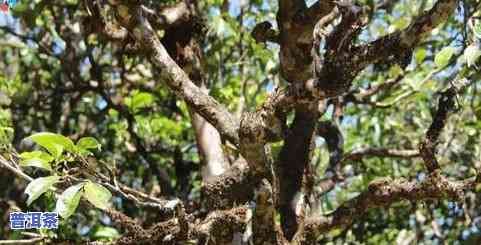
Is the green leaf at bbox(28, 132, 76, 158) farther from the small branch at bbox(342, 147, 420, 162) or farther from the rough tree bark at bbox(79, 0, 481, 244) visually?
the small branch at bbox(342, 147, 420, 162)

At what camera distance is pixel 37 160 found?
82.8 inches

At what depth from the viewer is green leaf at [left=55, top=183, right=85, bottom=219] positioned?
6.42 ft

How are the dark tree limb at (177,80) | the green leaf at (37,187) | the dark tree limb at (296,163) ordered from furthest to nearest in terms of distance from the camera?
the dark tree limb at (296,163) → the dark tree limb at (177,80) → the green leaf at (37,187)

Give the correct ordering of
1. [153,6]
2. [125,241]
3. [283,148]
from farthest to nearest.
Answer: [153,6] < [283,148] < [125,241]

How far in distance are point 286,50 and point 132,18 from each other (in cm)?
52

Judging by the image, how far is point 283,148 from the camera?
9.23ft

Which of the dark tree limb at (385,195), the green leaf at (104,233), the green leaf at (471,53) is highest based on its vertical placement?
the green leaf at (471,53)

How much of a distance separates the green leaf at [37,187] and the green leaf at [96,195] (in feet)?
0.29

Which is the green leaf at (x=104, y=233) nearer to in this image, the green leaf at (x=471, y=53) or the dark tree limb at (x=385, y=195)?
the dark tree limb at (x=385, y=195)

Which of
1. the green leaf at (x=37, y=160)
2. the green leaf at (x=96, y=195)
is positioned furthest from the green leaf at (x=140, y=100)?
the green leaf at (x=96, y=195)

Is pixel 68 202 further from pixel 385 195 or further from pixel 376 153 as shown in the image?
pixel 376 153

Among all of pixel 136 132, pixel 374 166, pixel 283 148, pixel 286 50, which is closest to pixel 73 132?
pixel 136 132

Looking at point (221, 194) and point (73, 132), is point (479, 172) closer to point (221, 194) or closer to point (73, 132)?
point (221, 194)

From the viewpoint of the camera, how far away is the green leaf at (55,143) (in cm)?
207
